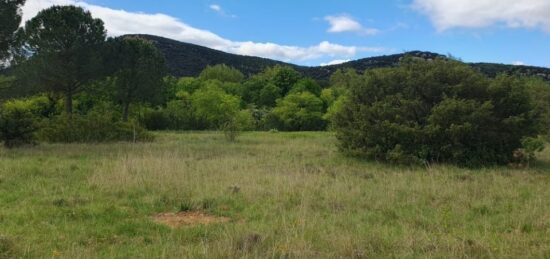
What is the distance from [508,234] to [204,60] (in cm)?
9070

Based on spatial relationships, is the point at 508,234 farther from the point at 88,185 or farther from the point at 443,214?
the point at 88,185

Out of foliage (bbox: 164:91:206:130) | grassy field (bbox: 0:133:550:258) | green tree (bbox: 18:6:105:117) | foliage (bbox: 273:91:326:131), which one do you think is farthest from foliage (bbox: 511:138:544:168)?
foliage (bbox: 273:91:326:131)

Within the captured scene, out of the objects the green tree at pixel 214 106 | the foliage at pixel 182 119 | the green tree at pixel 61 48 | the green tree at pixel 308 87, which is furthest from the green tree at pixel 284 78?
the green tree at pixel 61 48

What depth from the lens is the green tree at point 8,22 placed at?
18656mm

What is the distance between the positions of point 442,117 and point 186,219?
9.38 metres

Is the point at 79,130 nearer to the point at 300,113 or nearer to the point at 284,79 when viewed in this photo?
the point at 300,113

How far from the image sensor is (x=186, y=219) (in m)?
7.21

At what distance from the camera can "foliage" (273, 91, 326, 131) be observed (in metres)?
52.1

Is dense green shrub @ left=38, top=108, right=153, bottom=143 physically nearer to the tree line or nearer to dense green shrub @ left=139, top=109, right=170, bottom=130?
the tree line

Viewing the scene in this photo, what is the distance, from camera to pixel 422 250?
531cm

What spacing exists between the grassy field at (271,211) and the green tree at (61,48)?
17.5 m

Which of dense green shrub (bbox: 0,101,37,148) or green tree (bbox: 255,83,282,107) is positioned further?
green tree (bbox: 255,83,282,107)

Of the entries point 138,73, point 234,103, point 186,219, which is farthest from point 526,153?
point 234,103

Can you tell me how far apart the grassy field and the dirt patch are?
0.17m
